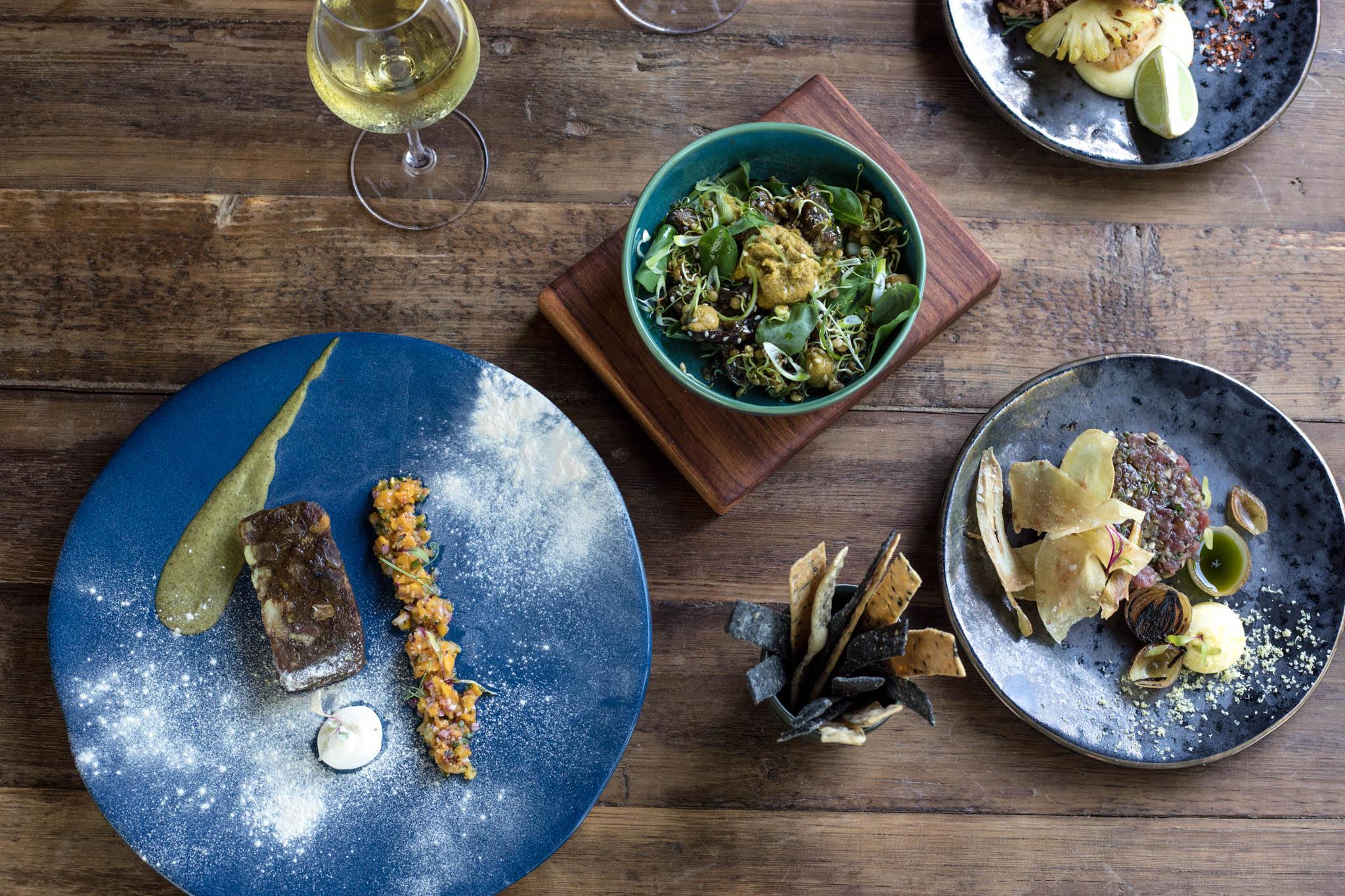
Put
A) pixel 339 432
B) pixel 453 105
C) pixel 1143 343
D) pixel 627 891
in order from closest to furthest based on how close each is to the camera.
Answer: pixel 453 105, pixel 339 432, pixel 627 891, pixel 1143 343

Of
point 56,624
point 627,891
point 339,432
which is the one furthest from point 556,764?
point 56,624

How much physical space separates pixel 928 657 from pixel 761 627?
10.1 inches

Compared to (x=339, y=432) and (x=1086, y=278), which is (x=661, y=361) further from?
(x=1086, y=278)

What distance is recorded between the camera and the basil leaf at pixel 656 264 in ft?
5.55

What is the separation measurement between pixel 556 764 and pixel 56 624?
0.87m

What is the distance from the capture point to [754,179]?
5.99 ft

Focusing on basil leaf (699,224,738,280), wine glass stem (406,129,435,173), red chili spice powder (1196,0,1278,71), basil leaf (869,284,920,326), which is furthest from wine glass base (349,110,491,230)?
red chili spice powder (1196,0,1278,71)

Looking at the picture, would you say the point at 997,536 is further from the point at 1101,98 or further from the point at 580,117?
the point at 580,117

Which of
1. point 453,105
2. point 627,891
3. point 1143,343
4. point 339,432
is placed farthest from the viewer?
point 1143,343

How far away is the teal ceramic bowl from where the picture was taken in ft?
5.54

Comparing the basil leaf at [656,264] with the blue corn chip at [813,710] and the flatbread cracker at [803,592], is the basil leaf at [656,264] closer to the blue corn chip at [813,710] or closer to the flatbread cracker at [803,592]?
the flatbread cracker at [803,592]

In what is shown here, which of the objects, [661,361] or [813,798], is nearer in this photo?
[661,361]

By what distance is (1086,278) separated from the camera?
2.04m

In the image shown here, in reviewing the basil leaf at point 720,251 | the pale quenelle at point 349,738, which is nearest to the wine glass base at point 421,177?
the basil leaf at point 720,251
